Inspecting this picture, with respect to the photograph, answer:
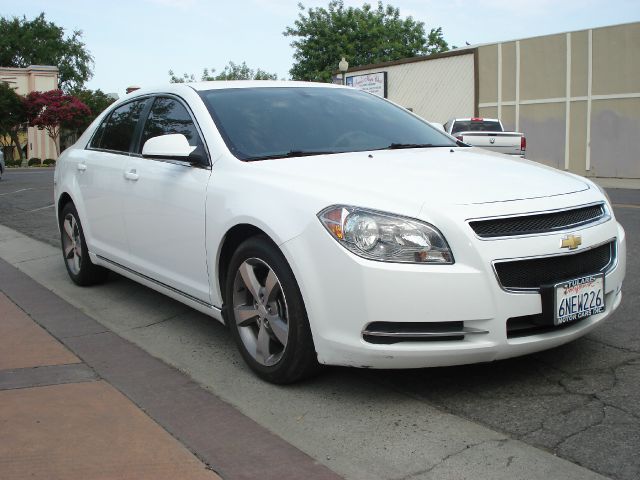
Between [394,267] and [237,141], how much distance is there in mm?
1476

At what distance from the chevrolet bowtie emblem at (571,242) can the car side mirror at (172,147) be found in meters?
2.11

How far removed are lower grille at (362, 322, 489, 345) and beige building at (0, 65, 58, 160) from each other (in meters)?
58.4

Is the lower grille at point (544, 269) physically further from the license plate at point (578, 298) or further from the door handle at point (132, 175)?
the door handle at point (132, 175)

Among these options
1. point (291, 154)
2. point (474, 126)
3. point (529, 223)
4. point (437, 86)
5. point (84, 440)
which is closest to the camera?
point (84, 440)

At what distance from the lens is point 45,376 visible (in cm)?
397

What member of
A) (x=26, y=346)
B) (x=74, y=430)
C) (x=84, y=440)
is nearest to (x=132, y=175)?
(x=26, y=346)

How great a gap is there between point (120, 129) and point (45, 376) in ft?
7.48

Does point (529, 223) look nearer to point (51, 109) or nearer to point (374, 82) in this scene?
point (374, 82)

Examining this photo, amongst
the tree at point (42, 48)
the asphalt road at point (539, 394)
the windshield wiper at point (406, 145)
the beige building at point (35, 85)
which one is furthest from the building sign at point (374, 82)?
the tree at point (42, 48)

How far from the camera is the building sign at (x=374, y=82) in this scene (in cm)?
3148

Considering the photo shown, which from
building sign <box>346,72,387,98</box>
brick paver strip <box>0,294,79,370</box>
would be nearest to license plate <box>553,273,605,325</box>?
brick paver strip <box>0,294,79,370</box>

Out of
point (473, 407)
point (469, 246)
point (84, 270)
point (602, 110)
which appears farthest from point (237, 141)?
point (602, 110)

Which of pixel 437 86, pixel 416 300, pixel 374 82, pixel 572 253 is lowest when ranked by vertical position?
pixel 416 300

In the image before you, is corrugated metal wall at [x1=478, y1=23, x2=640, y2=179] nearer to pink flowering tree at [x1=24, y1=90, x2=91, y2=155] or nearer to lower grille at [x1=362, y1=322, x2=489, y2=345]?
lower grille at [x1=362, y1=322, x2=489, y2=345]
